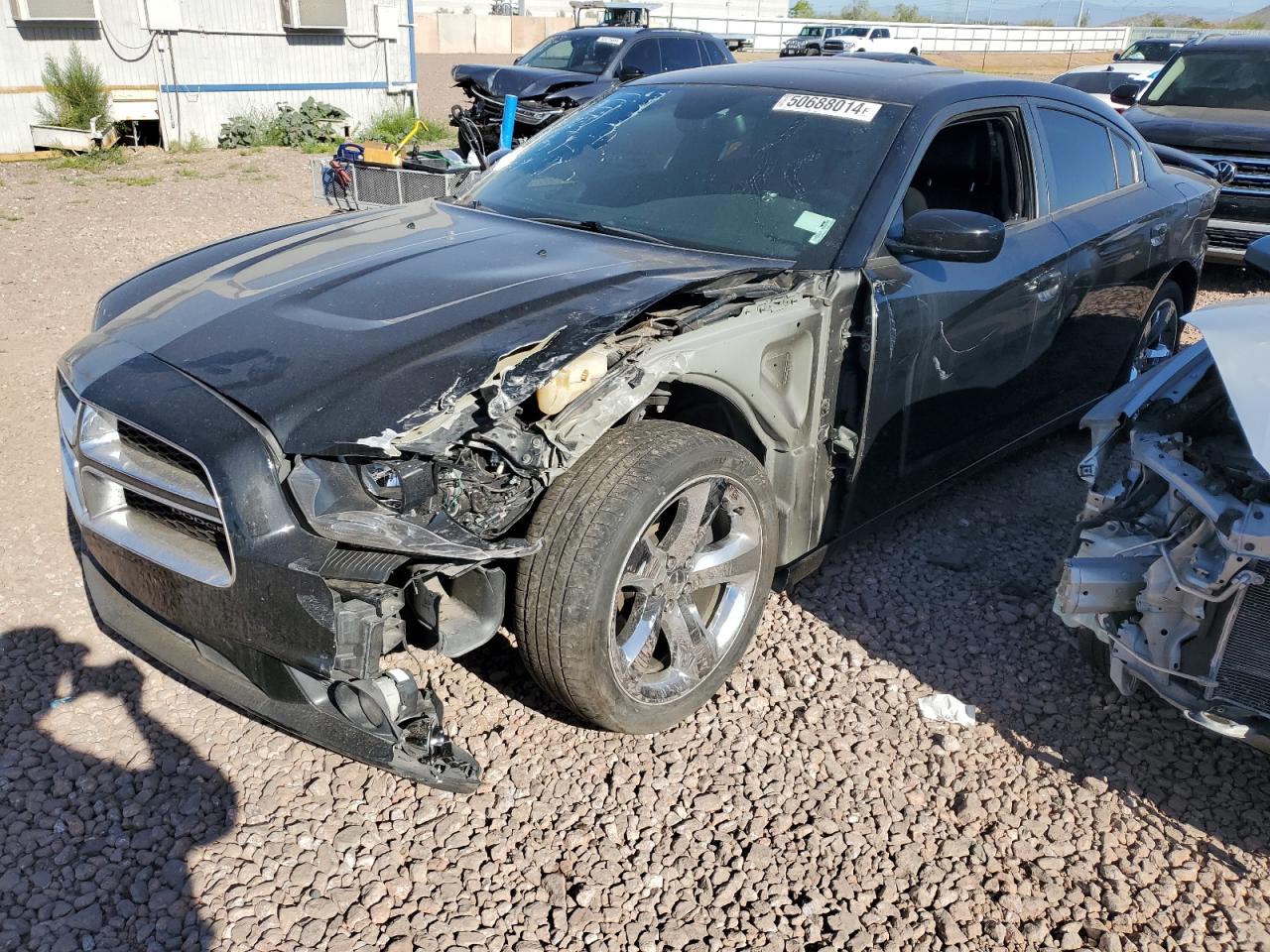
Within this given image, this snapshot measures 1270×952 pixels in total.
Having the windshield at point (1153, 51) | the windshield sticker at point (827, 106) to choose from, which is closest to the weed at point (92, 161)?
the windshield sticker at point (827, 106)

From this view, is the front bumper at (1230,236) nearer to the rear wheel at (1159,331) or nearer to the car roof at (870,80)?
the rear wheel at (1159,331)

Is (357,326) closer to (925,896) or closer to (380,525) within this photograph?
(380,525)

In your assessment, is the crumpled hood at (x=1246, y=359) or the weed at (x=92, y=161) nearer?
the crumpled hood at (x=1246, y=359)

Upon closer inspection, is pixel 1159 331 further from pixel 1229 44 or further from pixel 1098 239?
pixel 1229 44

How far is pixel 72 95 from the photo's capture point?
1305 cm

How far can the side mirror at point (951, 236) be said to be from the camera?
10.1 feet

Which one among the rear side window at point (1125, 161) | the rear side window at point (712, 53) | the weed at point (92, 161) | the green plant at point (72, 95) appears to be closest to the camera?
the rear side window at point (1125, 161)

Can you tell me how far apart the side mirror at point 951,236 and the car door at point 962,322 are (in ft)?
0.32

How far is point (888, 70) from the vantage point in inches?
151

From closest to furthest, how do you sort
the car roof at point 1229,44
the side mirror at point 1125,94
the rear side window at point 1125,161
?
the rear side window at point 1125,161 < the car roof at point 1229,44 < the side mirror at point 1125,94

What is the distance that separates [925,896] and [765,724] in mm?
713

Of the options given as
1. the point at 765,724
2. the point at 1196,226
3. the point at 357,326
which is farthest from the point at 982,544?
the point at 357,326

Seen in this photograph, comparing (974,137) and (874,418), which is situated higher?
(974,137)

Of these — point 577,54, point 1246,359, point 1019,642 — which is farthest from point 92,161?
point 1246,359
